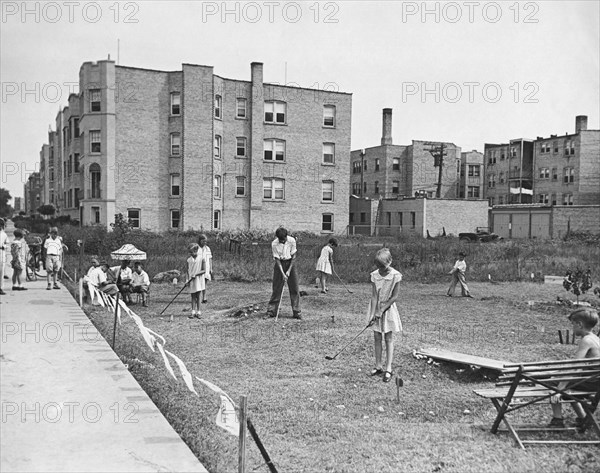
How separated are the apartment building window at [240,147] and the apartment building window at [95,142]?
1055cm

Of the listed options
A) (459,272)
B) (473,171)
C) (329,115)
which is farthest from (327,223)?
(473,171)

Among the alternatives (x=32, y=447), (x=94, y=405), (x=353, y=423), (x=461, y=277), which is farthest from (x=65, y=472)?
(x=461, y=277)

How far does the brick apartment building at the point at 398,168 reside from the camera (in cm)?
7675

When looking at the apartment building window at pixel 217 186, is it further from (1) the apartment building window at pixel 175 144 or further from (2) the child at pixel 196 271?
(2) the child at pixel 196 271

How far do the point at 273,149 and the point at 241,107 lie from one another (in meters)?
4.30

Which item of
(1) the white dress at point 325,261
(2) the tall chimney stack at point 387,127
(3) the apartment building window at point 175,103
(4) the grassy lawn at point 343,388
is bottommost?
(4) the grassy lawn at point 343,388

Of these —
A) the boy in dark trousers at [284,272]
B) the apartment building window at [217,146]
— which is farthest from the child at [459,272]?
the apartment building window at [217,146]

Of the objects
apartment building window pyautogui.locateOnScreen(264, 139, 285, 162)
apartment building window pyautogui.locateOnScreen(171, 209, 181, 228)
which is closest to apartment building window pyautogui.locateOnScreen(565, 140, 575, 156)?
apartment building window pyautogui.locateOnScreen(264, 139, 285, 162)

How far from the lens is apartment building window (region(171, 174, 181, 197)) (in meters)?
48.8

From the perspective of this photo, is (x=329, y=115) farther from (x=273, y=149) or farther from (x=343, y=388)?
(x=343, y=388)

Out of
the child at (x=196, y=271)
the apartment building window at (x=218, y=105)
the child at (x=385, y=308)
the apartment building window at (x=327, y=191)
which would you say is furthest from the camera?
the apartment building window at (x=327, y=191)

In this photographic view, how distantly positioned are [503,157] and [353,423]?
81.9 meters

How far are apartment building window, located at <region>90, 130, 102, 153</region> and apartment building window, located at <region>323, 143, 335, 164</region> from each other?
60.9ft

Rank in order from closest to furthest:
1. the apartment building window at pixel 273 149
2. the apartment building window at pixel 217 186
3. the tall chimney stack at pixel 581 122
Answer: the apartment building window at pixel 217 186
the apartment building window at pixel 273 149
the tall chimney stack at pixel 581 122
